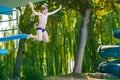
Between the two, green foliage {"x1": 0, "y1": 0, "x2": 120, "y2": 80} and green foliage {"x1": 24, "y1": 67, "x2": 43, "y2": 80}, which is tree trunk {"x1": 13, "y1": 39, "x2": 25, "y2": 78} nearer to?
green foliage {"x1": 0, "y1": 0, "x2": 120, "y2": 80}

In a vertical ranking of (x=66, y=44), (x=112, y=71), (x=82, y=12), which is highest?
(x=82, y=12)

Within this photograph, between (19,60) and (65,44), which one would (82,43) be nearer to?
(65,44)

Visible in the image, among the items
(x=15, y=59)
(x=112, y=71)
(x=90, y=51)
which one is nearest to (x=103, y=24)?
(x=90, y=51)

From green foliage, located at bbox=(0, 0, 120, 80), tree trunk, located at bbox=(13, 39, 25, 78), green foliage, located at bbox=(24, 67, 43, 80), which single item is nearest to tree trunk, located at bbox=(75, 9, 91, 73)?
green foliage, located at bbox=(0, 0, 120, 80)

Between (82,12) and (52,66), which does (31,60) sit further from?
(82,12)

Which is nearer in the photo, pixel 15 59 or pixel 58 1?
pixel 58 1

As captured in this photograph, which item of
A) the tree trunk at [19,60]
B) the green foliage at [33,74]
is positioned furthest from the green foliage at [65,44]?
the green foliage at [33,74]

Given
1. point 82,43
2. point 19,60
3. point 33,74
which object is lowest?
point 33,74

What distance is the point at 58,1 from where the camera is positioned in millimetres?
18094

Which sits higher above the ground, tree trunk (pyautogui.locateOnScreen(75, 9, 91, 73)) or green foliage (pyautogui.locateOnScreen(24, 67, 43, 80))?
tree trunk (pyautogui.locateOnScreen(75, 9, 91, 73))

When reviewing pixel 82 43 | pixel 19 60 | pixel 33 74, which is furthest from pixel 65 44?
pixel 33 74

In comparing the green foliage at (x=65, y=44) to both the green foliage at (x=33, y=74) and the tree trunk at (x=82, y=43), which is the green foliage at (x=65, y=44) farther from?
the green foliage at (x=33, y=74)

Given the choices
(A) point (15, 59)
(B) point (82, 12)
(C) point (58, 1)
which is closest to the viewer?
(C) point (58, 1)

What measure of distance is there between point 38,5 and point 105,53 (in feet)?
13.0
